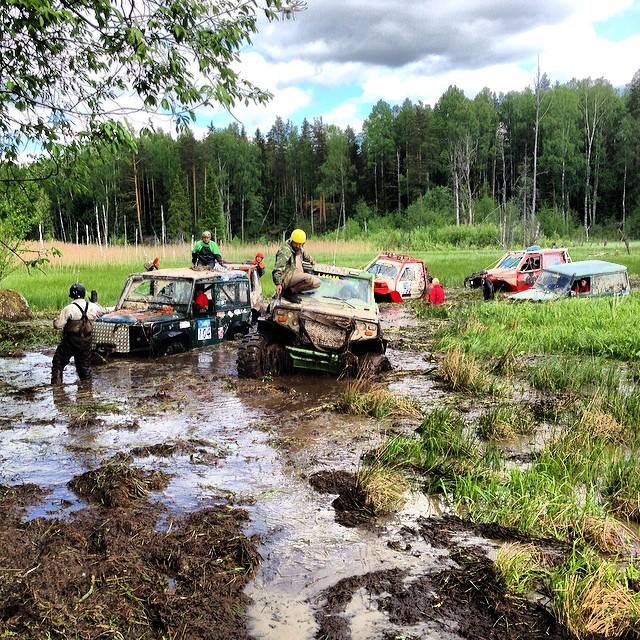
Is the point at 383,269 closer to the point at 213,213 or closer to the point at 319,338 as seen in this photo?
the point at 319,338

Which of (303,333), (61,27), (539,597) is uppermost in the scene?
(61,27)

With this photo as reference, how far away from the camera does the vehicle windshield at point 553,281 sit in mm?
17234

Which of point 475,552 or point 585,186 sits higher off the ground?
point 585,186

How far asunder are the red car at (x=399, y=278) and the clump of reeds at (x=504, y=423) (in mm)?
12390

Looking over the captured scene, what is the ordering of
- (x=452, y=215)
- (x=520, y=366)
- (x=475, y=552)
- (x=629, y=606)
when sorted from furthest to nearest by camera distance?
(x=452, y=215) < (x=520, y=366) < (x=475, y=552) < (x=629, y=606)

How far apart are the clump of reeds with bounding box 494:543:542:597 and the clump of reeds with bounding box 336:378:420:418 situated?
3.66 m

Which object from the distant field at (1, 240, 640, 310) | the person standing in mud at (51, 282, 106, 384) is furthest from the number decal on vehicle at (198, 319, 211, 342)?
the distant field at (1, 240, 640, 310)

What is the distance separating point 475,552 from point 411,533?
1.60 feet

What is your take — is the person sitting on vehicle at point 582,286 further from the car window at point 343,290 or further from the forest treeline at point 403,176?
the forest treeline at point 403,176

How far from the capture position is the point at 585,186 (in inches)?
2527

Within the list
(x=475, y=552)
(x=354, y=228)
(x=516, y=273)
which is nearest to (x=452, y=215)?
(x=354, y=228)

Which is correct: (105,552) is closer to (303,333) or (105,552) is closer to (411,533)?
(411,533)

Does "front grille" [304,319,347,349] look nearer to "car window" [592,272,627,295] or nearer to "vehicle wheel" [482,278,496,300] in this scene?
"car window" [592,272,627,295]

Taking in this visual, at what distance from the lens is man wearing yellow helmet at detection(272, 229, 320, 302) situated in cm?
923
